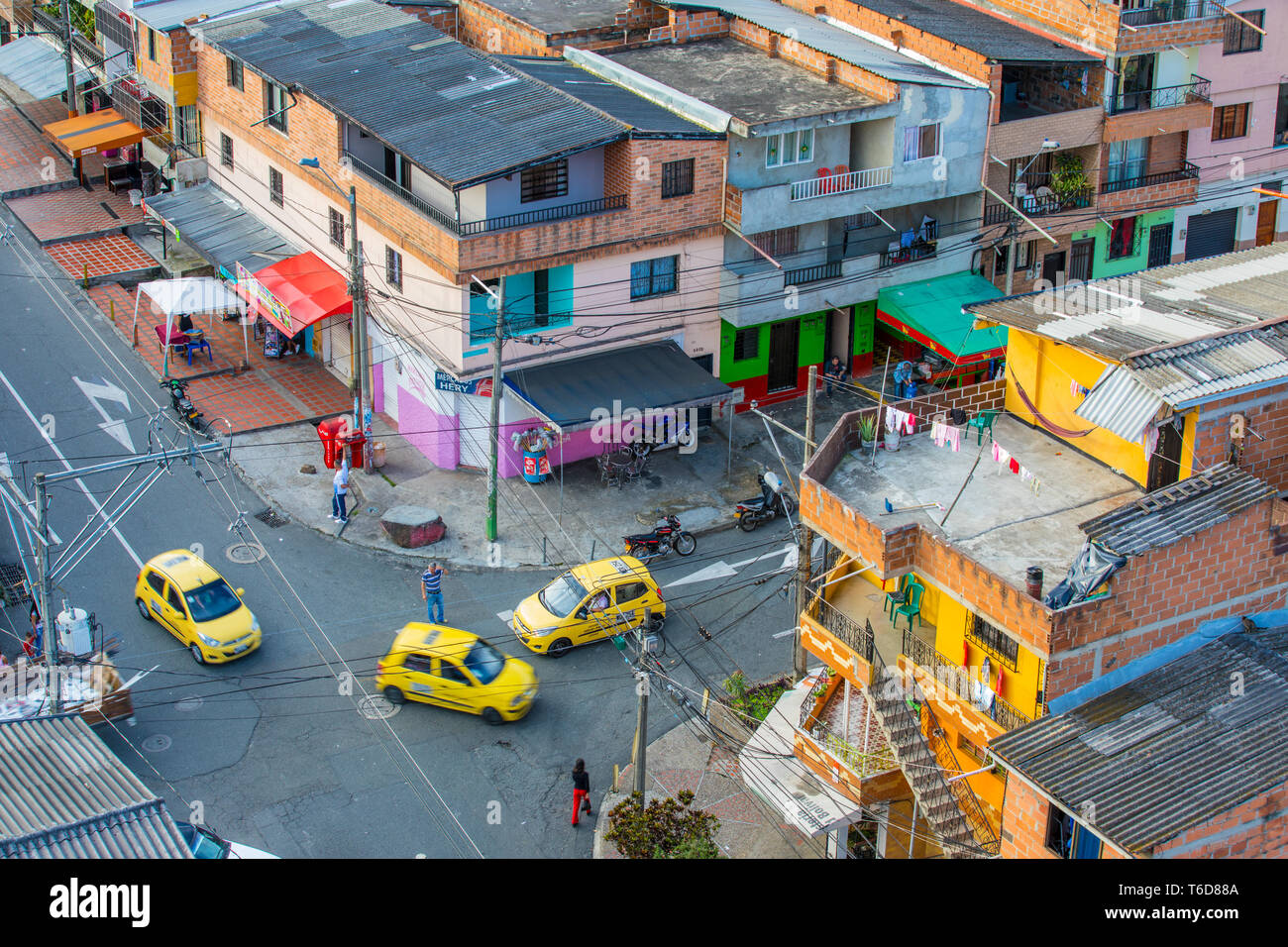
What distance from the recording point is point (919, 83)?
47594 millimetres

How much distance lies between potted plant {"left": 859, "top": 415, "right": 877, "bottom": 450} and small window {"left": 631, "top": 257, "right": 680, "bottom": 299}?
15708 mm

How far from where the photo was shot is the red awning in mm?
47531

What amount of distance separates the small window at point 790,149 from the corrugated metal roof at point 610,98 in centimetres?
212

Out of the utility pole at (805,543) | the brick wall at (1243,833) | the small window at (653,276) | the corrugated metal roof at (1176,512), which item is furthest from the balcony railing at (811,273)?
the brick wall at (1243,833)

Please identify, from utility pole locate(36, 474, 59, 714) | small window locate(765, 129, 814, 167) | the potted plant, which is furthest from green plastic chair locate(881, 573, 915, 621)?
small window locate(765, 129, 814, 167)

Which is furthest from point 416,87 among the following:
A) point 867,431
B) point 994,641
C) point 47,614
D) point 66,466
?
point 994,641

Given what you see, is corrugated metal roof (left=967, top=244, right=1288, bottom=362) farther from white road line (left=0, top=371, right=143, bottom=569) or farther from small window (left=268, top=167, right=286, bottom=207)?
small window (left=268, top=167, right=286, bottom=207)

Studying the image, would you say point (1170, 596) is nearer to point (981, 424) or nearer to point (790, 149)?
point (981, 424)

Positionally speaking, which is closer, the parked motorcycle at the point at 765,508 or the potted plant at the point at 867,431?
the potted plant at the point at 867,431

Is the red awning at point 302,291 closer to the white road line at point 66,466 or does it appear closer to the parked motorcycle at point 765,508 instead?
the white road line at point 66,466

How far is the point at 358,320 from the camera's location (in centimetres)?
4453

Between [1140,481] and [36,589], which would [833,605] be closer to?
[1140,481]

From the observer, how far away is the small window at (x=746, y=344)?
49000mm
